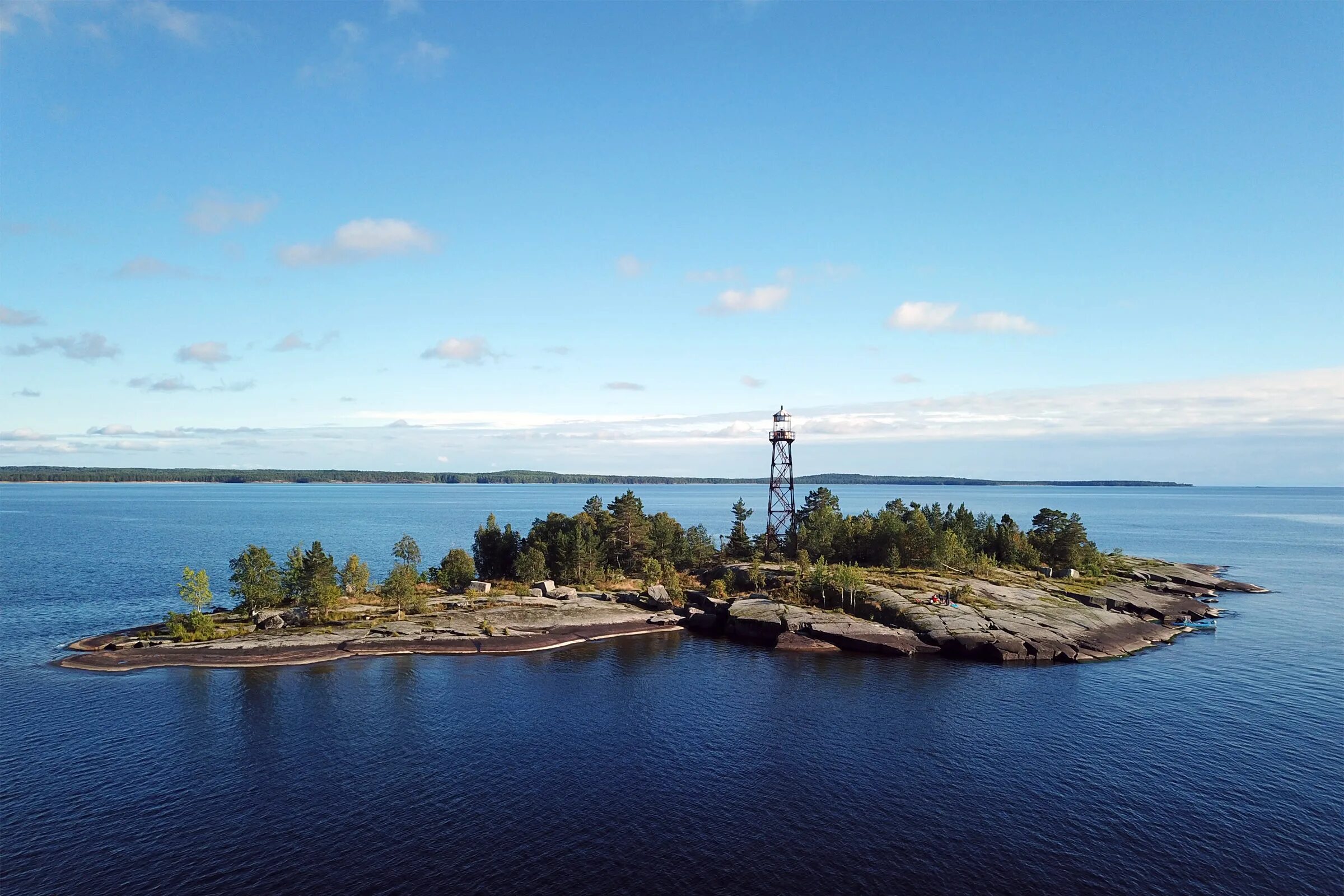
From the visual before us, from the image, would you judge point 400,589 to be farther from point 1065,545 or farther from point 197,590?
point 1065,545

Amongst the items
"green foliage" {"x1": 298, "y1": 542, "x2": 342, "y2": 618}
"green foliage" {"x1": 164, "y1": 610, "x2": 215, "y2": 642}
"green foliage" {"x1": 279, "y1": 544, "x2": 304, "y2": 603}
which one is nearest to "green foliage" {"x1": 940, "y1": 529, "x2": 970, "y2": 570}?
"green foliage" {"x1": 298, "y1": 542, "x2": 342, "y2": 618}

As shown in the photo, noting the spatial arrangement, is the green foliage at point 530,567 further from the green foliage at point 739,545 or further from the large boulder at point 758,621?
the green foliage at point 739,545

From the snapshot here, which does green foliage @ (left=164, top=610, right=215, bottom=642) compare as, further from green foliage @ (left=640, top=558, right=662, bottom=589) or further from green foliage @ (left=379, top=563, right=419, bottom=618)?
green foliage @ (left=640, top=558, right=662, bottom=589)

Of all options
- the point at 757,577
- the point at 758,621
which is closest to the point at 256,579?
the point at 758,621

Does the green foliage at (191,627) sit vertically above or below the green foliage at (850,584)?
below

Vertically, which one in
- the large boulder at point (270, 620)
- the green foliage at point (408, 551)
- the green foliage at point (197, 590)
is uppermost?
the green foliage at point (408, 551)

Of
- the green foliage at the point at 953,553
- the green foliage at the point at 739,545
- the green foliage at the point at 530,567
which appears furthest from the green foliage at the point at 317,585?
the green foliage at the point at 953,553
